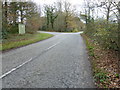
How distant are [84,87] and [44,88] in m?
1.20

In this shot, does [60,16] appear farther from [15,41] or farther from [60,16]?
[15,41]

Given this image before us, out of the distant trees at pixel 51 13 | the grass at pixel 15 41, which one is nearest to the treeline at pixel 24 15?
the grass at pixel 15 41

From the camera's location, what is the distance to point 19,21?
778 inches

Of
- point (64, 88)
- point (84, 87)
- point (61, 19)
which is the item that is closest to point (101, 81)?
point (84, 87)

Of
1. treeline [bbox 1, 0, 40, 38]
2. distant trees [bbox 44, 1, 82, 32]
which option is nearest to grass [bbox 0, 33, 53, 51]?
treeline [bbox 1, 0, 40, 38]

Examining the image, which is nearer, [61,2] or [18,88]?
[18,88]

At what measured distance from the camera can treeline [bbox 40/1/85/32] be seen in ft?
139

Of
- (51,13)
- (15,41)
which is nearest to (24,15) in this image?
(15,41)

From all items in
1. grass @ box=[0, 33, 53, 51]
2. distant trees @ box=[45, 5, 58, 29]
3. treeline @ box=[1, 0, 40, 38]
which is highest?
distant trees @ box=[45, 5, 58, 29]

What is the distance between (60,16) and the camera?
43.0 m

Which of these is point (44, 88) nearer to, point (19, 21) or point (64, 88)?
point (64, 88)

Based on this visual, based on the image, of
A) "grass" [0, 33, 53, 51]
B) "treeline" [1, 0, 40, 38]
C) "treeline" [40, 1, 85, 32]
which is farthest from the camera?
"treeline" [40, 1, 85, 32]

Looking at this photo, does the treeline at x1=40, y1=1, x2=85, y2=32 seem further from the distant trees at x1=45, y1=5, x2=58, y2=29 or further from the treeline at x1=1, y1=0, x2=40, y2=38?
the treeline at x1=1, y1=0, x2=40, y2=38

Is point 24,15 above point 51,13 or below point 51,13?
below
